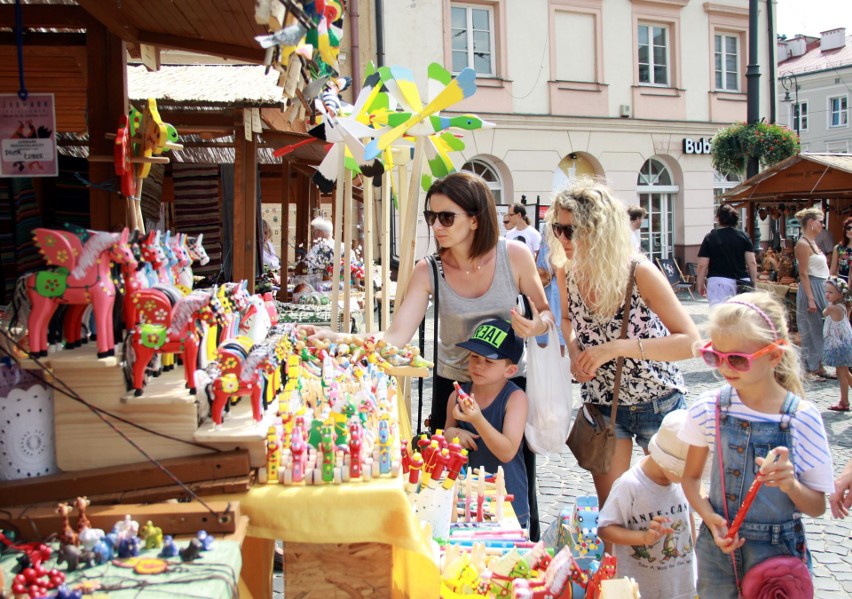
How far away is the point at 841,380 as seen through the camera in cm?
603

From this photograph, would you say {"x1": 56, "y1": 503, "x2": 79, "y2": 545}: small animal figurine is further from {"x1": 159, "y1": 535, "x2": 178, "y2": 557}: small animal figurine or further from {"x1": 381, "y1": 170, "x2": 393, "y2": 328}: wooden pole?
{"x1": 381, "y1": 170, "x2": 393, "y2": 328}: wooden pole

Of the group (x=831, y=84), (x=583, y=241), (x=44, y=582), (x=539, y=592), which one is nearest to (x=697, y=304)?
(x=583, y=241)

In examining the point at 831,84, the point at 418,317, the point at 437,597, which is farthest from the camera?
the point at 831,84

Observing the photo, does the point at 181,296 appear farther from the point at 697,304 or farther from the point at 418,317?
the point at 697,304

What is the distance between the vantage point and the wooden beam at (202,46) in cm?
366

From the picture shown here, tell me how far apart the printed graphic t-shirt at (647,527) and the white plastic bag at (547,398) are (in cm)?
41

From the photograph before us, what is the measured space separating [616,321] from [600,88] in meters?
15.5

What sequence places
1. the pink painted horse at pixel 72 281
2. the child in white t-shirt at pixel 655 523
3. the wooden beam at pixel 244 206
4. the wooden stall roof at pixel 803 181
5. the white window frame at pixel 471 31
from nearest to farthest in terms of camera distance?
the pink painted horse at pixel 72 281
the child in white t-shirt at pixel 655 523
the wooden beam at pixel 244 206
the wooden stall roof at pixel 803 181
the white window frame at pixel 471 31

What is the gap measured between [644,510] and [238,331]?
1.49 meters

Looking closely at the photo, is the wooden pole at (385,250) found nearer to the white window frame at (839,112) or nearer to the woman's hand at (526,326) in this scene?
the woman's hand at (526,326)

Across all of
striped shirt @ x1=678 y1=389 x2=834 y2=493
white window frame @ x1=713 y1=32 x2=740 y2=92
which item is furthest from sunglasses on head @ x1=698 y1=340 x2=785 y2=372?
white window frame @ x1=713 y1=32 x2=740 y2=92

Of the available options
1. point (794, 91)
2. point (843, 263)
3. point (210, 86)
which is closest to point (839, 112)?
point (794, 91)

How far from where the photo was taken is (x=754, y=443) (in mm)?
2113

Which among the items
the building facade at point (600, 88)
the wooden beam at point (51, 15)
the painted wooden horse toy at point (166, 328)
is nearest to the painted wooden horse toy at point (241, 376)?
the painted wooden horse toy at point (166, 328)
